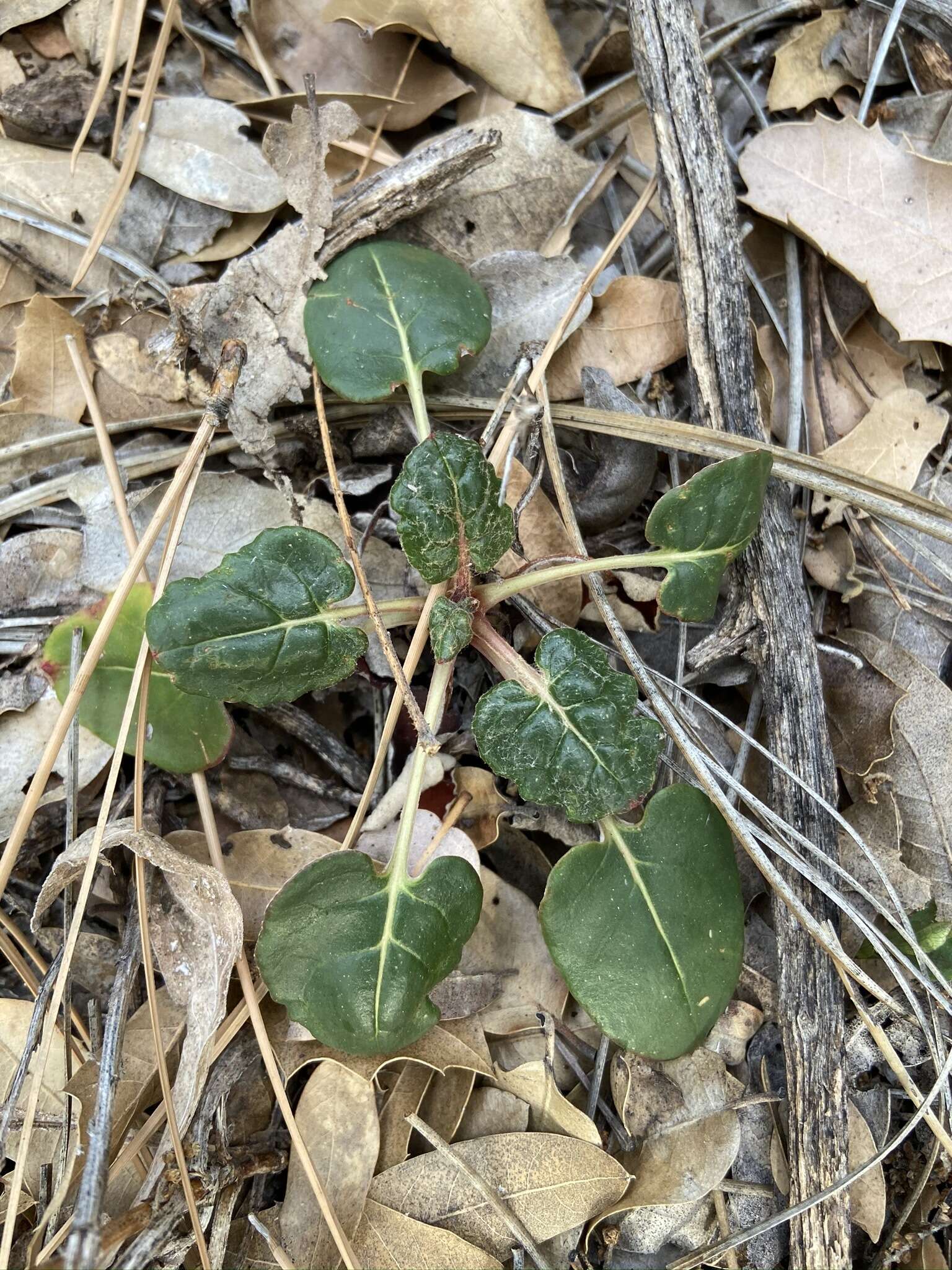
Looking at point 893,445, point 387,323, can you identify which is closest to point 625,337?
point 387,323

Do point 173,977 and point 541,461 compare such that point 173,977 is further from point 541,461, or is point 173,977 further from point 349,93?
point 349,93

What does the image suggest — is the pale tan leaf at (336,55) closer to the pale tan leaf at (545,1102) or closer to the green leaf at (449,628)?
the green leaf at (449,628)

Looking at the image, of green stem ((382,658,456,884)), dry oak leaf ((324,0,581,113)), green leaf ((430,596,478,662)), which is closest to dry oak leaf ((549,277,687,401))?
dry oak leaf ((324,0,581,113))

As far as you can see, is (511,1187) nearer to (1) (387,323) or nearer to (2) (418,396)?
(2) (418,396)

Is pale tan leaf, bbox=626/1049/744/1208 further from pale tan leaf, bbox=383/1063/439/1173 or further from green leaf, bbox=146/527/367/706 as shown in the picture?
green leaf, bbox=146/527/367/706

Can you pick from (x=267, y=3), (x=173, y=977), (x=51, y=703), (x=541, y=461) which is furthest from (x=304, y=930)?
(x=267, y=3)

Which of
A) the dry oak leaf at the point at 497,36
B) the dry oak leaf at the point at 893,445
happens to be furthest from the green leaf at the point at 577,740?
the dry oak leaf at the point at 497,36

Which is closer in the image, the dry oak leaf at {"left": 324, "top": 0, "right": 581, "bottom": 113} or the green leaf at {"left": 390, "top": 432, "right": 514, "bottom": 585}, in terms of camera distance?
the green leaf at {"left": 390, "top": 432, "right": 514, "bottom": 585}
